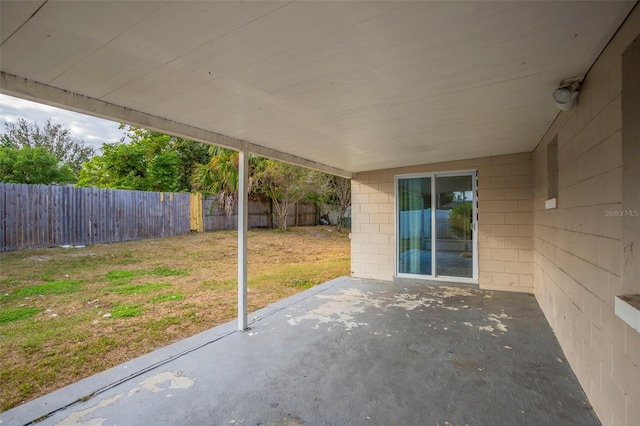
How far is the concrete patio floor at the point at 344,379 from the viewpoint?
6.24ft

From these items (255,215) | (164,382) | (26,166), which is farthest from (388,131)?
(26,166)

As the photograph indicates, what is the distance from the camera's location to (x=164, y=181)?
12.2 meters

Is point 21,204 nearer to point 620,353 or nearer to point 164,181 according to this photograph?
point 164,181

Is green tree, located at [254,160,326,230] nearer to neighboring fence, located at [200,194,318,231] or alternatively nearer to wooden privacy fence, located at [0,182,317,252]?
neighboring fence, located at [200,194,318,231]

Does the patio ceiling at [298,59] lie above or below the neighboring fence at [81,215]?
above

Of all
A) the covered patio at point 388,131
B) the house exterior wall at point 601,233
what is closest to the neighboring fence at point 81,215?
the covered patio at point 388,131

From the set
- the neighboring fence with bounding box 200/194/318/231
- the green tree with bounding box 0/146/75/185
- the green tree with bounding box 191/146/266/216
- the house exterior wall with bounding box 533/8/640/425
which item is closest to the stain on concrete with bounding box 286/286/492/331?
the house exterior wall with bounding box 533/8/640/425

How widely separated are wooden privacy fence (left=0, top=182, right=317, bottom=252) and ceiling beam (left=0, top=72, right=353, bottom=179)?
5417 mm

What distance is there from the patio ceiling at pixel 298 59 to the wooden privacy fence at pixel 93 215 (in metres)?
5.58

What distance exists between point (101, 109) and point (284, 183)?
919 centimetres

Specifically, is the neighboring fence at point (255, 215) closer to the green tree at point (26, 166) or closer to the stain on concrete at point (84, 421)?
the green tree at point (26, 166)

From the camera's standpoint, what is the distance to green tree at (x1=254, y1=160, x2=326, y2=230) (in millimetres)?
10945

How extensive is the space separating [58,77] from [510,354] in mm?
4049

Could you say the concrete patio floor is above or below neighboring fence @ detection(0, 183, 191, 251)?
below
